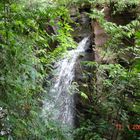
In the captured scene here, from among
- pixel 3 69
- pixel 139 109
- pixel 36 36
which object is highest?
pixel 36 36

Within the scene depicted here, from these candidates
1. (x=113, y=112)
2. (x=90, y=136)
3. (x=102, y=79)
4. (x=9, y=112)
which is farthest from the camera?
(x=102, y=79)

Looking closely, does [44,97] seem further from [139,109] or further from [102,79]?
[102,79]

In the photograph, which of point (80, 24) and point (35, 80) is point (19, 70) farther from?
point (80, 24)

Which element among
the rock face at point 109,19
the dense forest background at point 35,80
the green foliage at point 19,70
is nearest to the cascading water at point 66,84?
the rock face at point 109,19

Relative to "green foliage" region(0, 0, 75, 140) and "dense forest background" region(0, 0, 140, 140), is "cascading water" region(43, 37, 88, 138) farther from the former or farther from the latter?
"green foliage" region(0, 0, 75, 140)

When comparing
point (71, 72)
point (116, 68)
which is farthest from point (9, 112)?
point (71, 72)

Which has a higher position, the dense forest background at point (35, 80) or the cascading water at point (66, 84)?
→ the dense forest background at point (35, 80)

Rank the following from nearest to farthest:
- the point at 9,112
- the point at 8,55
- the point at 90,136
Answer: the point at 9,112
the point at 8,55
the point at 90,136

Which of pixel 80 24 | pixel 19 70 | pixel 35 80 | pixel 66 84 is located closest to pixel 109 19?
pixel 80 24

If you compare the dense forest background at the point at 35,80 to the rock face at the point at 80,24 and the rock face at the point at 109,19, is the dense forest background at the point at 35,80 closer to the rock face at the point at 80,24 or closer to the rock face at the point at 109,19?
the rock face at the point at 109,19

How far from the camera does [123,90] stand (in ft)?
15.1

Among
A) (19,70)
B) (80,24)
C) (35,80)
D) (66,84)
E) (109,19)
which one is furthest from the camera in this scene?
(80,24)

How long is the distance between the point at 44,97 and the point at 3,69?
3.09ft

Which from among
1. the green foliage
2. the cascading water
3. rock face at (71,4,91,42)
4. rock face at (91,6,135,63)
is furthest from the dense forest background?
rock face at (71,4,91,42)
